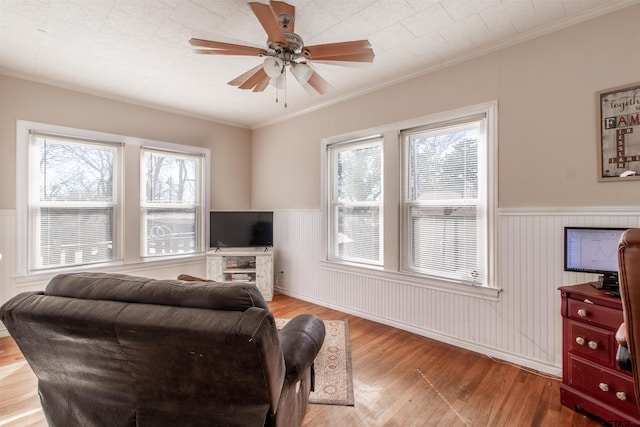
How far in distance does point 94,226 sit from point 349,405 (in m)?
3.52

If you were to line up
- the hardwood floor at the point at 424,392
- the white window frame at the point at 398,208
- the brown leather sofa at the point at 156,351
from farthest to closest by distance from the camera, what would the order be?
1. the white window frame at the point at 398,208
2. the hardwood floor at the point at 424,392
3. the brown leather sofa at the point at 156,351

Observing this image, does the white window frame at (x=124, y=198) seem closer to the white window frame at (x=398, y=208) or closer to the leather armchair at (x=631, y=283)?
the white window frame at (x=398, y=208)

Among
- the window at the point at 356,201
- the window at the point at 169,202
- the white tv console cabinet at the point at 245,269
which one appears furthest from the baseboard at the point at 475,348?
the window at the point at 169,202

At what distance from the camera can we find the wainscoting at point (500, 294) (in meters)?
2.25

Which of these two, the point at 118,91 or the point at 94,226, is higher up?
the point at 118,91

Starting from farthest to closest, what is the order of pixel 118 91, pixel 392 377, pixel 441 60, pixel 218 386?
pixel 118 91
pixel 441 60
pixel 392 377
pixel 218 386

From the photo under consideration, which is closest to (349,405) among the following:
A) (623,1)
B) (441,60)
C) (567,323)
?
(567,323)

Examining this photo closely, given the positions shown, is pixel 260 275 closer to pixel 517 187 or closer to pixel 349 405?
pixel 349 405

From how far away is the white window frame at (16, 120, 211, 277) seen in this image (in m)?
3.08

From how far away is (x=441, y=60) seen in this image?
2.79m

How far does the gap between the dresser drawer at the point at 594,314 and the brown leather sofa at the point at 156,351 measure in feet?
5.82

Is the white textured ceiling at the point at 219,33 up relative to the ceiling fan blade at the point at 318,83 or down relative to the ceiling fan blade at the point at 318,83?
up

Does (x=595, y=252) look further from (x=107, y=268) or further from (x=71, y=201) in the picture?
(x=71, y=201)

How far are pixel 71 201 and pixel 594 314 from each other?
4855mm
